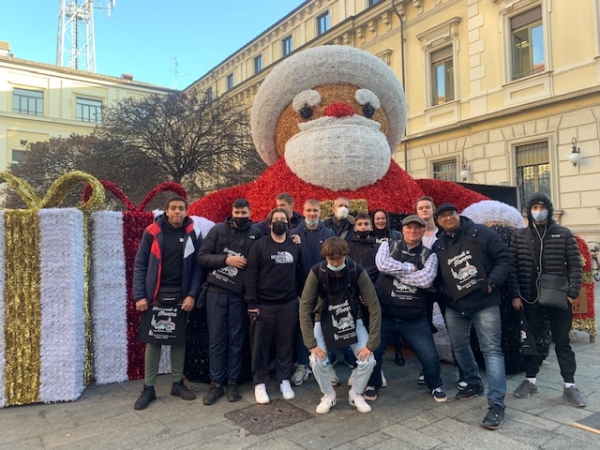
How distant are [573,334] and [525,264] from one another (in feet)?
9.55

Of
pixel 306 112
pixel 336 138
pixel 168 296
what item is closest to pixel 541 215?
pixel 336 138

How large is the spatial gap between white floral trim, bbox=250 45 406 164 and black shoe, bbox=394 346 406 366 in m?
2.75

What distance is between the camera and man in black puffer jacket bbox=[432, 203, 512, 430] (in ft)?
11.4

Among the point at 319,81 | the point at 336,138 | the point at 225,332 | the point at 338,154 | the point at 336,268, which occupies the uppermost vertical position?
the point at 319,81

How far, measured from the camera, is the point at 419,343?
3.76 m

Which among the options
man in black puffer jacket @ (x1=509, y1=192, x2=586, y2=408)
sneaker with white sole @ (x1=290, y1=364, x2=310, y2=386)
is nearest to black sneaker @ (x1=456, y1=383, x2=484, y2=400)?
man in black puffer jacket @ (x1=509, y1=192, x2=586, y2=408)

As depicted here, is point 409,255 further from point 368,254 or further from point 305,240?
point 305,240

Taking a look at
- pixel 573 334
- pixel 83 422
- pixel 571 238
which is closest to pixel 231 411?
pixel 83 422

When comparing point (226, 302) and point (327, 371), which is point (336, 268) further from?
point (226, 302)

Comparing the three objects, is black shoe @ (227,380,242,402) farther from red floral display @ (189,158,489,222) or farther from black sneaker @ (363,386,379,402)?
red floral display @ (189,158,489,222)

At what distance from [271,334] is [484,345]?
5.61ft

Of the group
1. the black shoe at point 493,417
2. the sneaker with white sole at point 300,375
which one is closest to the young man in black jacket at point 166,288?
the sneaker with white sole at point 300,375

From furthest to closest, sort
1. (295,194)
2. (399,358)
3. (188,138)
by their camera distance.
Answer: (188,138) < (295,194) < (399,358)

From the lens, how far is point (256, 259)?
3.79 meters
